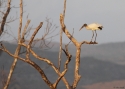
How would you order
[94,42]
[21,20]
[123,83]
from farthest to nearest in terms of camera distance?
[123,83] → [21,20] → [94,42]

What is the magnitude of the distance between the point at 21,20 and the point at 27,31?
33 cm

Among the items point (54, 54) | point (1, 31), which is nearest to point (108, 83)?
point (54, 54)

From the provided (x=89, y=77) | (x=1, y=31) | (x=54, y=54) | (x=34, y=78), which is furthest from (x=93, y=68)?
(x=1, y=31)

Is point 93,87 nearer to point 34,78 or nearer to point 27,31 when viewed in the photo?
point 34,78

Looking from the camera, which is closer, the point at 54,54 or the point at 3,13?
the point at 3,13

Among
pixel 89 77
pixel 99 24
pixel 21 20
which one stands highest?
pixel 99 24

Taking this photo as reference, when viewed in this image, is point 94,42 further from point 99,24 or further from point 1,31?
point 1,31

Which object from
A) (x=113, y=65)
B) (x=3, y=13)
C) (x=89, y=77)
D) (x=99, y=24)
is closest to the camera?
(x=99, y=24)

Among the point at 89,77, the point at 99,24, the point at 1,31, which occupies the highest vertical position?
the point at 99,24

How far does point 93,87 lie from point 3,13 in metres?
21.1

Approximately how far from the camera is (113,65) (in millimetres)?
35469

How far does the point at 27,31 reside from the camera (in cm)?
814

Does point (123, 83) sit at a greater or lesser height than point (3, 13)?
lesser

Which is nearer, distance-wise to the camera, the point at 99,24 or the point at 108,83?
the point at 99,24
